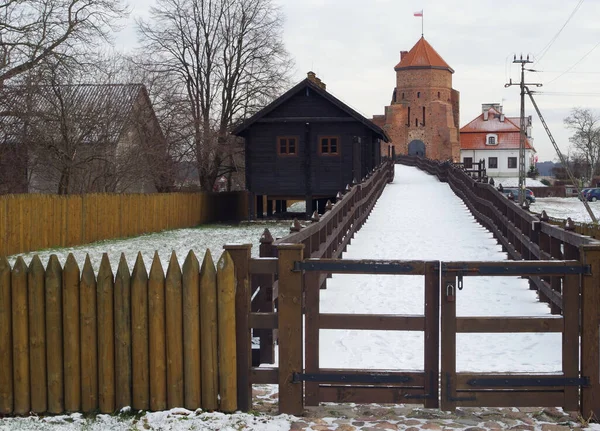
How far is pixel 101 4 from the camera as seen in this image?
30.3 metres

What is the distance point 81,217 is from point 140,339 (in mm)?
23297

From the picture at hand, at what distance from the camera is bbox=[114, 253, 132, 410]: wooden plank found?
19.1ft

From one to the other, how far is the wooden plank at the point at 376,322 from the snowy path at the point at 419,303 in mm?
1789

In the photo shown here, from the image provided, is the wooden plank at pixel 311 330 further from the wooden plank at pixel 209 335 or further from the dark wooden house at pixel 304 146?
the dark wooden house at pixel 304 146

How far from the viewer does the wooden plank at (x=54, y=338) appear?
19.3ft

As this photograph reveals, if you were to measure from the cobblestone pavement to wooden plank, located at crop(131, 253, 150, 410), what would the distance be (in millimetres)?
891

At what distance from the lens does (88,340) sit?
19.3 feet

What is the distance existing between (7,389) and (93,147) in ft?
101

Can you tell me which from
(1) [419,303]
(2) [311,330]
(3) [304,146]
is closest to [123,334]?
(2) [311,330]

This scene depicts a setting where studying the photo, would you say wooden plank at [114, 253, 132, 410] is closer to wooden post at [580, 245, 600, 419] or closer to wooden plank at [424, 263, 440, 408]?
wooden plank at [424, 263, 440, 408]

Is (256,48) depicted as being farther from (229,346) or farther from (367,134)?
(229,346)

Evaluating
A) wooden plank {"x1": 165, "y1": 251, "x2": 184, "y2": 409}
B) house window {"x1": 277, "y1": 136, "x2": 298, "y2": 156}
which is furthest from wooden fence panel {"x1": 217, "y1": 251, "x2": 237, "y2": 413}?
house window {"x1": 277, "y1": 136, "x2": 298, "y2": 156}

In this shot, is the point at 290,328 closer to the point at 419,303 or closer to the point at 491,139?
the point at 419,303

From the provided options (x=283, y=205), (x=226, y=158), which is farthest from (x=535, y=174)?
(x=226, y=158)
